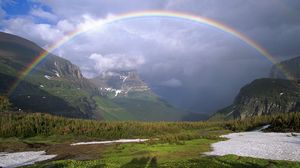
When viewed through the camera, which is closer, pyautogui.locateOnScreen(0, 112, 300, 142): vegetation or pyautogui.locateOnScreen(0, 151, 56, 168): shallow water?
pyautogui.locateOnScreen(0, 151, 56, 168): shallow water

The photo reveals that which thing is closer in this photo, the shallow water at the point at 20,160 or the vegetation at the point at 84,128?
the shallow water at the point at 20,160

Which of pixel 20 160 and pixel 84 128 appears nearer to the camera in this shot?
pixel 20 160

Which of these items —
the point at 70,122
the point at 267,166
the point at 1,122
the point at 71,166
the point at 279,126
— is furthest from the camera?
the point at 70,122

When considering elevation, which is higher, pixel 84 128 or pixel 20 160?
pixel 84 128

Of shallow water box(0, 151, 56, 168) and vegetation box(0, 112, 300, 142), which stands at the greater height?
vegetation box(0, 112, 300, 142)

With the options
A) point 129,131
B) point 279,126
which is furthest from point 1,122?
point 279,126

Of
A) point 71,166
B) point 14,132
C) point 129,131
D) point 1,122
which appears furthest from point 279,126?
point 1,122

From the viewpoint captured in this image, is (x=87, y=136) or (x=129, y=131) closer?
(x=87, y=136)

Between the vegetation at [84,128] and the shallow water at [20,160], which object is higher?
the vegetation at [84,128]

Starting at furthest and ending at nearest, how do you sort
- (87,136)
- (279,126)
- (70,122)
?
(70,122)
(87,136)
(279,126)

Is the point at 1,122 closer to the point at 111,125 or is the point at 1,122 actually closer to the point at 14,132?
the point at 14,132

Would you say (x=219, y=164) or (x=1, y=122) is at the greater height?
(x=1, y=122)

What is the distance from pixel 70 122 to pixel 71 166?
15178cm

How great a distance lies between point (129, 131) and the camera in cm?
18788
